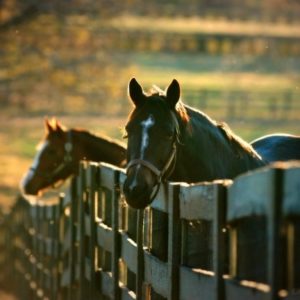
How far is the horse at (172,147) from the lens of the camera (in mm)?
6926

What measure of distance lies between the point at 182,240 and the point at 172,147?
65 cm

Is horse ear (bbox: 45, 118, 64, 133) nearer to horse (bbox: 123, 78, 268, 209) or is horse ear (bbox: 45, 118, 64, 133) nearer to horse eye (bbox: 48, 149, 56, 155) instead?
horse eye (bbox: 48, 149, 56, 155)

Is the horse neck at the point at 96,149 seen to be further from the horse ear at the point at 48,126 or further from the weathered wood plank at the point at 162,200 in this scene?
the weathered wood plank at the point at 162,200

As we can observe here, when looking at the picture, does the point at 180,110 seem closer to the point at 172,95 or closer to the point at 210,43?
the point at 172,95

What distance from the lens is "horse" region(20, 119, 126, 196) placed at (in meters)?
13.3

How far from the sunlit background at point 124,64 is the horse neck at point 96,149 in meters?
21.5

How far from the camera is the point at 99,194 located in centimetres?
1002

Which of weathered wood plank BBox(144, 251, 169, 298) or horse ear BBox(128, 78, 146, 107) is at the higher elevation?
horse ear BBox(128, 78, 146, 107)

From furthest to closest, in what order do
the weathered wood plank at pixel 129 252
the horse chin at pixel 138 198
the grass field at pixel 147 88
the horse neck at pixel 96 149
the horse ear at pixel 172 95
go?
the grass field at pixel 147 88
the horse neck at pixel 96 149
the weathered wood plank at pixel 129 252
the horse ear at pixel 172 95
the horse chin at pixel 138 198

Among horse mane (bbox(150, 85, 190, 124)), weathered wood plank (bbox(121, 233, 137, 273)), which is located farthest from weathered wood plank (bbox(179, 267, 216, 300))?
A: weathered wood plank (bbox(121, 233, 137, 273))

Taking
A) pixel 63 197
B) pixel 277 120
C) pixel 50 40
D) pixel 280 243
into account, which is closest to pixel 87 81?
pixel 50 40

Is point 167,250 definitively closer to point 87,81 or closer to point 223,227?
point 223,227

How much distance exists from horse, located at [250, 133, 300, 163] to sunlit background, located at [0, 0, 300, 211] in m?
25.0

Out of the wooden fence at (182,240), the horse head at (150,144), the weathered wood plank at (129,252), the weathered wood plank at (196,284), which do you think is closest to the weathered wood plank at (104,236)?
the wooden fence at (182,240)
